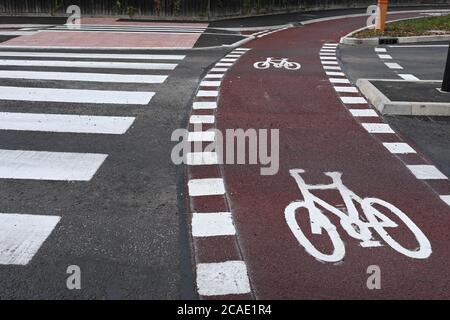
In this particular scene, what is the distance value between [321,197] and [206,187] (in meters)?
1.30

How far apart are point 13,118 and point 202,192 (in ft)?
13.5

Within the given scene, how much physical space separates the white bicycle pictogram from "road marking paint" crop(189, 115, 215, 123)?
9.47 feet

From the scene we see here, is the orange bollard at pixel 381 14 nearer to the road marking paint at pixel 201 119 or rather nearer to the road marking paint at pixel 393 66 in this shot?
the road marking paint at pixel 393 66

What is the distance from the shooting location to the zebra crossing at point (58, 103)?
5.18m

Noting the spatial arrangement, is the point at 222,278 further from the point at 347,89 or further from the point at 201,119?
the point at 347,89

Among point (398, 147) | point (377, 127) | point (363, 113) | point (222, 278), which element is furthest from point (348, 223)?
point (363, 113)

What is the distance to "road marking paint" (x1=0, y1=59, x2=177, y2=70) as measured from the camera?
41.9 feet

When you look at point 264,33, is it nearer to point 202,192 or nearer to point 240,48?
point 240,48

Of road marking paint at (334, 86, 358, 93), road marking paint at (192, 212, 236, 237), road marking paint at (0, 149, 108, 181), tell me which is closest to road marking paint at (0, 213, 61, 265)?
road marking paint at (0, 149, 108, 181)

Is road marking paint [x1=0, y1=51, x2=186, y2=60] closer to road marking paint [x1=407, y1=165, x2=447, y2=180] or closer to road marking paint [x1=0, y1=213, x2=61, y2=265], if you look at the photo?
road marking paint [x1=407, y1=165, x2=447, y2=180]

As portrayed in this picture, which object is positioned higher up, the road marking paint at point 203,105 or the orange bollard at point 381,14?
the orange bollard at point 381,14

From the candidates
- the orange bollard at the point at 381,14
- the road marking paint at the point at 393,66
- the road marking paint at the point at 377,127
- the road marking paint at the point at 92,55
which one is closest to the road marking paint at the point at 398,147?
the road marking paint at the point at 377,127

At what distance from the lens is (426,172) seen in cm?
665

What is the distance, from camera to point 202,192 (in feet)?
19.6
